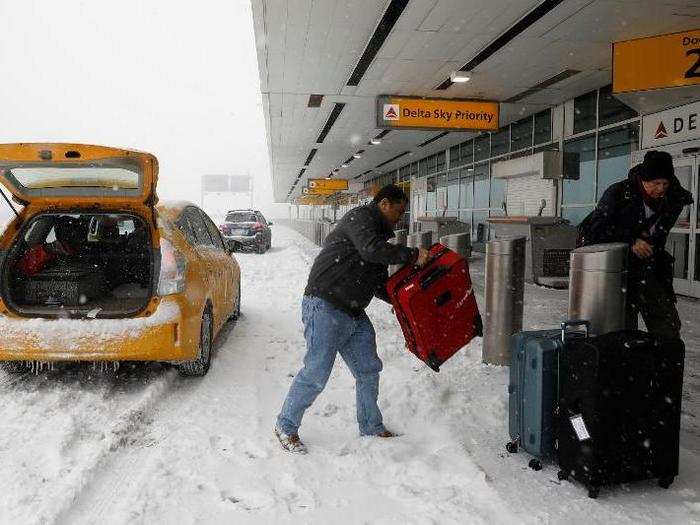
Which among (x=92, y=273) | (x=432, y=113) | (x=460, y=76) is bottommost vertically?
(x=92, y=273)

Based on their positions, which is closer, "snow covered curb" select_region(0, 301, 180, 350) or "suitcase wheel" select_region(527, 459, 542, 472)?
"suitcase wheel" select_region(527, 459, 542, 472)

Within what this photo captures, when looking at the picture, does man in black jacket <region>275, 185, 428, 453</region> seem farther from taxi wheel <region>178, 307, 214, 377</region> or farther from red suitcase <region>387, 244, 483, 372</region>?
taxi wheel <region>178, 307, 214, 377</region>

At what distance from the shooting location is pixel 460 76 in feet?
32.3

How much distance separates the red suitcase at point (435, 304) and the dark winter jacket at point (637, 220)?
1.07m

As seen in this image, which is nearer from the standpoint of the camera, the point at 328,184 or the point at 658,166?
the point at 658,166

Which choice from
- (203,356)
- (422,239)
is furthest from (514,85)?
(203,356)

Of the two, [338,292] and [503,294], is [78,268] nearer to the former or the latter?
[338,292]

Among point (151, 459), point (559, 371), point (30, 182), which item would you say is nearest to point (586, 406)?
point (559, 371)

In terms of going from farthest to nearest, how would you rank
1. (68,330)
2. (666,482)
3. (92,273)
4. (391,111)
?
(391,111) → (92,273) → (68,330) → (666,482)

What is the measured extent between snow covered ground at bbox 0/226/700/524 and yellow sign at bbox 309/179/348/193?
98.4ft

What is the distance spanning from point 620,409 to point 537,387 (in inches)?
16.5

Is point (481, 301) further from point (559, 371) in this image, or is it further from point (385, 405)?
point (559, 371)

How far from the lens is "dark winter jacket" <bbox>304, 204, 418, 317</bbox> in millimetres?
3021

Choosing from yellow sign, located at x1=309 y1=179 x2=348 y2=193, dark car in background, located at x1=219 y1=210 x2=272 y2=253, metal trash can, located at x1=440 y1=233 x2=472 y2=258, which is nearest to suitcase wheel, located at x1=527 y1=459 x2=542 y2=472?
metal trash can, located at x1=440 y1=233 x2=472 y2=258
